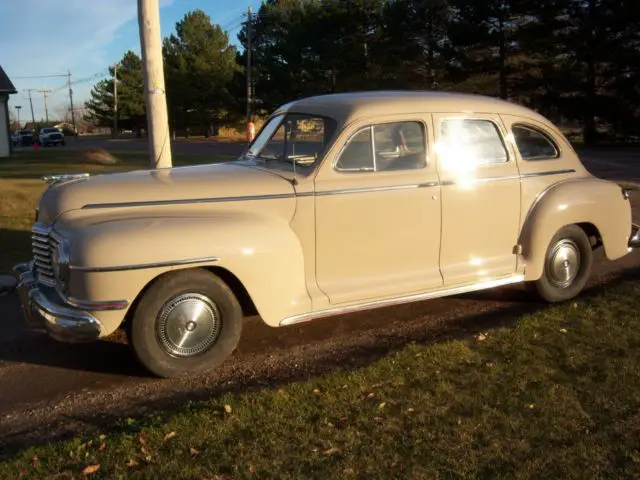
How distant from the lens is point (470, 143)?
535 centimetres

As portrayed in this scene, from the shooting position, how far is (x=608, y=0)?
103 feet

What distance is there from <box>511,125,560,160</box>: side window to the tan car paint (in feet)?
0.24

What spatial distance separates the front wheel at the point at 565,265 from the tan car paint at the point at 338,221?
0.20m

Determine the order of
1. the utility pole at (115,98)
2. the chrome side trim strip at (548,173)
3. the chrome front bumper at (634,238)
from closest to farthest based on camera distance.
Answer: the chrome side trim strip at (548,173) → the chrome front bumper at (634,238) → the utility pole at (115,98)

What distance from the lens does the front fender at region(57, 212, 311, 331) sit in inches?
154

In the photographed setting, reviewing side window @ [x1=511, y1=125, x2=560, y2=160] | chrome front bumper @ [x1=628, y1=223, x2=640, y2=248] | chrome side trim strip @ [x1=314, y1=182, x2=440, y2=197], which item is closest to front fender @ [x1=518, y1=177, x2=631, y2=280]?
chrome front bumper @ [x1=628, y1=223, x2=640, y2=248]

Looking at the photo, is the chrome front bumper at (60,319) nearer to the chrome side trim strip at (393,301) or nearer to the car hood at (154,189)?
the car hood at (154,189)

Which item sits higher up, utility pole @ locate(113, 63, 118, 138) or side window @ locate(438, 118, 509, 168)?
utility pole @ locate(113, 63, 118, 138)

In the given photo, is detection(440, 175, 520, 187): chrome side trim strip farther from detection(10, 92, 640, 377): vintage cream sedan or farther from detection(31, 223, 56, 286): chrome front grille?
detection(31, 223, 56, 286): chrome front grille

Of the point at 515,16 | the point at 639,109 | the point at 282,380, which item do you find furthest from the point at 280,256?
the point at 515,16

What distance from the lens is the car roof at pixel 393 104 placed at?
16.3 ft

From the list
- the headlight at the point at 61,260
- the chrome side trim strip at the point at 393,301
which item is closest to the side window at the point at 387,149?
the chrome side trim strip at the point at 393,301

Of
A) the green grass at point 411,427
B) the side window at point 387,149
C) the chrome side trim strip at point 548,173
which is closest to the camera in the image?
the green grass at point 411,427

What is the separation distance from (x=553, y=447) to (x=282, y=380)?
1835mm
